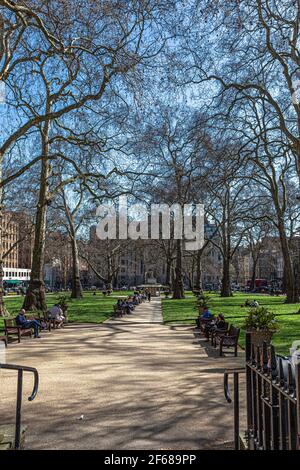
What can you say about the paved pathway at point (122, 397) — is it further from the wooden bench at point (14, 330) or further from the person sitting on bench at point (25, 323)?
the person sitting on bench at point (25, 323)

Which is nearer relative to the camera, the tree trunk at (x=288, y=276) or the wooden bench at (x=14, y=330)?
the wooden bench at (x=14, y=330)

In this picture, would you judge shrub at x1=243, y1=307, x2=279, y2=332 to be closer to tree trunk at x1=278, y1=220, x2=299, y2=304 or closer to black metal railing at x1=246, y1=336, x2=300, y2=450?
black metal railing at x1=246, y1=336, x2=300, y2=450

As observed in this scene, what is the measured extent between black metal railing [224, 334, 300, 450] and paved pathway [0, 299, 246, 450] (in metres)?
1.50

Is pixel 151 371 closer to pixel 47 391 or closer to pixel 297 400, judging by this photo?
pixel 47 391

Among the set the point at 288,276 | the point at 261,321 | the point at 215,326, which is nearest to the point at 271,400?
the point at 261,321

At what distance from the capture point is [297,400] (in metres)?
2.84

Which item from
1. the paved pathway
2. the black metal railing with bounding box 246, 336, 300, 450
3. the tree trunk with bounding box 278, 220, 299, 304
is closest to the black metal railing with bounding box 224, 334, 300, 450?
the black metal railing with bounding box 246, 336, 300, 450

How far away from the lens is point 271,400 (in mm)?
3541

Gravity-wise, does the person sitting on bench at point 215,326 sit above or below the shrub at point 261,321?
below

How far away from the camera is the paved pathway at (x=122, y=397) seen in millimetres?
5840

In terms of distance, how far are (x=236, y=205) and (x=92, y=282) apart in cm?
8993

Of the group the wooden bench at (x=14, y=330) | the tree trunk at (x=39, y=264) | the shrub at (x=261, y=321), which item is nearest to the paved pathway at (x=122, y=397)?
the wooden bench at (x=14, y=330)

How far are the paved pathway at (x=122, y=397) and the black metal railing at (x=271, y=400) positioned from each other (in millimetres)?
1503

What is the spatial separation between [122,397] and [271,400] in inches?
194
